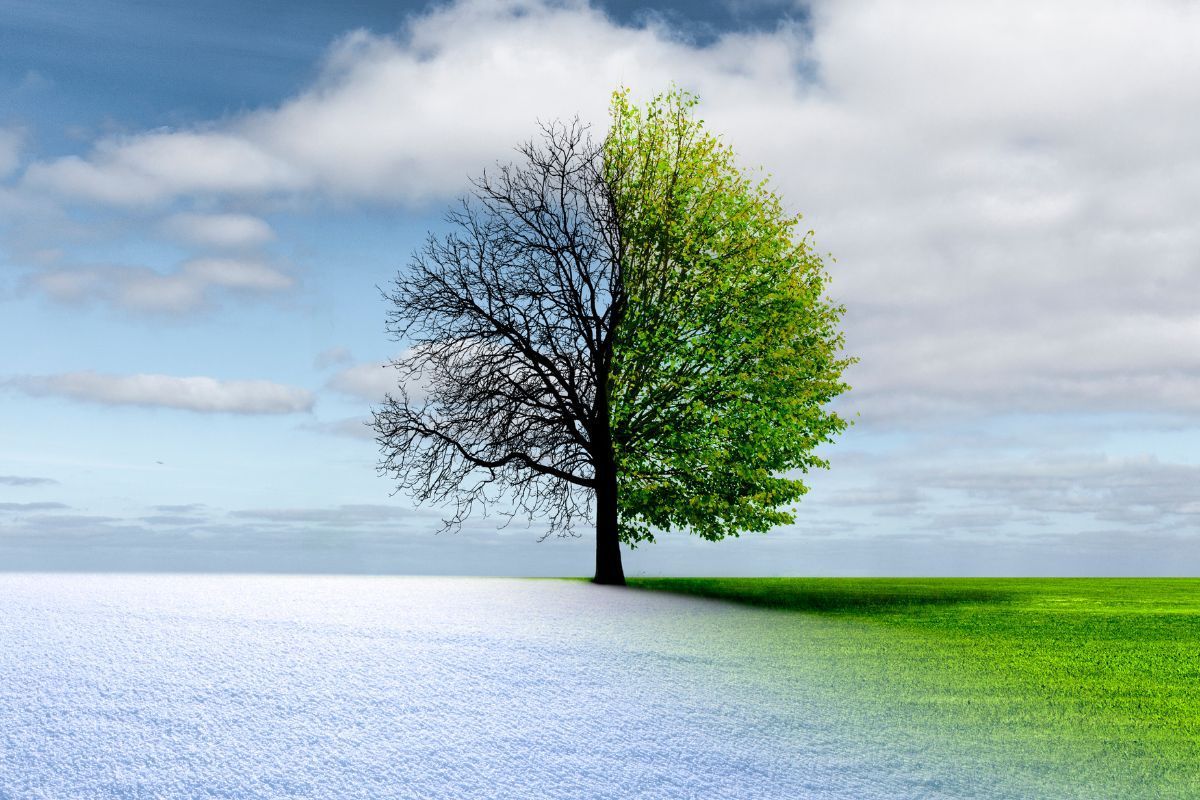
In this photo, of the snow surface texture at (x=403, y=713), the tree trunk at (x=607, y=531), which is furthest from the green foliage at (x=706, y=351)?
the snow surface texture at (x=403, y=713)

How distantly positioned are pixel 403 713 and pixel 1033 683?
308 inches

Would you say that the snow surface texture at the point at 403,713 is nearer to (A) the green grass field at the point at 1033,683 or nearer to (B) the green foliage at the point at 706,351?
(A) the green grass field at the point at 1033,683

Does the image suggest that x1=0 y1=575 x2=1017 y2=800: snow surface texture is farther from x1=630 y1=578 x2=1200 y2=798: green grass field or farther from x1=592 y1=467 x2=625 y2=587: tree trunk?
x1=592 y1=467 x2=625 y2=587: tree trunk

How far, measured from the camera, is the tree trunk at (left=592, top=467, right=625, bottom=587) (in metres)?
23.0

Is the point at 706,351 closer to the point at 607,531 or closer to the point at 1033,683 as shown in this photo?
the point at 607,531

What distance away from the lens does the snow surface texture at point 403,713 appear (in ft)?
22.7

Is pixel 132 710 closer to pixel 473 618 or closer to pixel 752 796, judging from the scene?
pixel 752 796

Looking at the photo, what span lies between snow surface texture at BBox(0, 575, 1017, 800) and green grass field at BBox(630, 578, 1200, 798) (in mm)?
817

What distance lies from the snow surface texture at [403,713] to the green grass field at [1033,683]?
0.82 m

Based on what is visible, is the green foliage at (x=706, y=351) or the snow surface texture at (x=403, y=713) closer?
the snow surface texture at (x=403, y=713)

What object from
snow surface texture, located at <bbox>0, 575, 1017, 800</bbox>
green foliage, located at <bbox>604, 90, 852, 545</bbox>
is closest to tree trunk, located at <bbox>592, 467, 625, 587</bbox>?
green foliage, located at <bbox>604, 90, 852, 545</bbox>

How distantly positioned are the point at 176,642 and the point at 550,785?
641 cm

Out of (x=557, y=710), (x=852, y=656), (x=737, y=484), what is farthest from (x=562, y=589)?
(x=557, y=710)

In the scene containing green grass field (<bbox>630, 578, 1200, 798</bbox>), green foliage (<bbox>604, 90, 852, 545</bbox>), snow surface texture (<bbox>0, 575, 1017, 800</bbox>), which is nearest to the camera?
snow surface texture (<bbox>0, 575, 1017, 800</bbox>)
